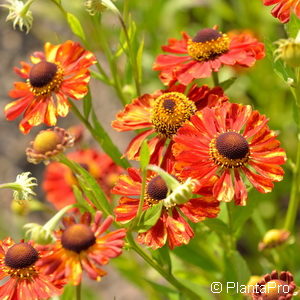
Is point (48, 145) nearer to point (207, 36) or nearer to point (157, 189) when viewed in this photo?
point (157, 189)

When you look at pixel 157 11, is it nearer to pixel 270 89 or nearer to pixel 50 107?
pixel 270 89

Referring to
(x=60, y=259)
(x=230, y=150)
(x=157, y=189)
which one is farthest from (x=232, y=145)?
(x=60, y=259)

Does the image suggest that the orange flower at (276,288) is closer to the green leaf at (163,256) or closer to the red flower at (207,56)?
the green leaf at (163,256)

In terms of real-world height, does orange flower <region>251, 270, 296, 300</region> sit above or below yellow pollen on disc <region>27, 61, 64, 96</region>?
below

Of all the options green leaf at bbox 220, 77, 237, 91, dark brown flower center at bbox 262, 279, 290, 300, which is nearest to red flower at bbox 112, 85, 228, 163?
green leaf at bbox 220, 77, 237, 91

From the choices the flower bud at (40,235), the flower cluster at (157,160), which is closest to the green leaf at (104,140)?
the flower cluster at (157,160)

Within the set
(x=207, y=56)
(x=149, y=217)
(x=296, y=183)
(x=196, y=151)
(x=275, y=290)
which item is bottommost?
(x=275, y=290)

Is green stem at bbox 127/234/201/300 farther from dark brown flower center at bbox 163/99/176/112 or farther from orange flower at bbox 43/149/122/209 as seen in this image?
orange flower at bbox 43/149/122/209
